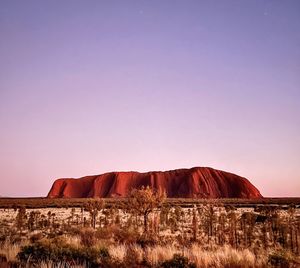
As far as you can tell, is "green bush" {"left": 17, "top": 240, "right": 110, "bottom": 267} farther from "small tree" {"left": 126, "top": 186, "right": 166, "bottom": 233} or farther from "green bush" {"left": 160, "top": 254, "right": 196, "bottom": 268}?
"small tree" {"left": 126, "top": 186, "right": 166, "bottom": 233}

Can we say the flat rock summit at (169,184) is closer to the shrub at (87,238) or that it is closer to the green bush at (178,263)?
the shrub at (87,238)

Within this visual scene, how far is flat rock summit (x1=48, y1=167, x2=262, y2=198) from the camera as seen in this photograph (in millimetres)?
Answer: 114938

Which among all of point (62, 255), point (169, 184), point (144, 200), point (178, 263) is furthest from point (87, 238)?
point (169, 184)

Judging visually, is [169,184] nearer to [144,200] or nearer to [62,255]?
[144,200]

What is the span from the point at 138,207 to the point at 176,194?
93.0 m

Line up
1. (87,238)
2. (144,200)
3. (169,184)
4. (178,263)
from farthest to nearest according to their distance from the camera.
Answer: (169,184) → (144,200) → (87,238) → (178,263)

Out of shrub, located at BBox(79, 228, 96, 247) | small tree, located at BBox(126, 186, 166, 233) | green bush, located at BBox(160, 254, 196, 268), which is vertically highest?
small tree, located at BBox(126, 186, 166, 233)

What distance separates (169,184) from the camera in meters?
124

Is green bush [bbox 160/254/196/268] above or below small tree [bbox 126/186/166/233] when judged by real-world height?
below

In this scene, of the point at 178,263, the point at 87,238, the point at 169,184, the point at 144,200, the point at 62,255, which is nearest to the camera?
the point at 178,263

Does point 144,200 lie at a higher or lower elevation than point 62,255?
higher

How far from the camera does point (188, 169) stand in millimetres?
128125

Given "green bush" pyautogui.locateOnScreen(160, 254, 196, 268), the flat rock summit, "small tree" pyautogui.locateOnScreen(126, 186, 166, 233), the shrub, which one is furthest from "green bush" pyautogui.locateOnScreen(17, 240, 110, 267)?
the flat rock summit

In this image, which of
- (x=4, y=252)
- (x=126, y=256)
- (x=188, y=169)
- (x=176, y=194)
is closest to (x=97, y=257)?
(x=126, y=256)
